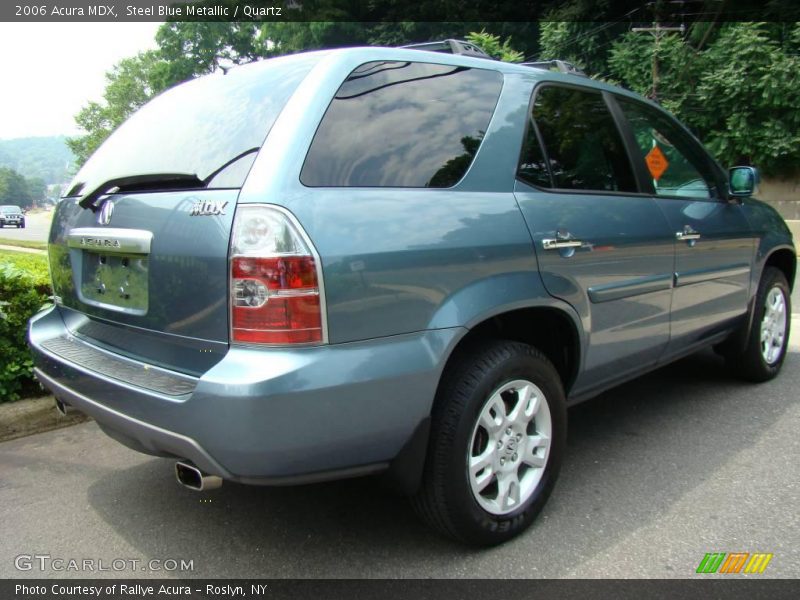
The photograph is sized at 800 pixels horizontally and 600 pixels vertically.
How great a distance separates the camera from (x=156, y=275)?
6.64 ft

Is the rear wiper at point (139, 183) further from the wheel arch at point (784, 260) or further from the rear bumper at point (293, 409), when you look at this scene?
the wheel arch at point (784, 260)

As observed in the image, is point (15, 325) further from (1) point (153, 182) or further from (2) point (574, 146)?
(2) point (574, 146)

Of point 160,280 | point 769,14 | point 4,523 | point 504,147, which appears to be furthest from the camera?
point 769,14

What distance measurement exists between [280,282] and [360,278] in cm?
23

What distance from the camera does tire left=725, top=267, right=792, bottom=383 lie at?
4.04 metres

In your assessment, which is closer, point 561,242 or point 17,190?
point 561,242

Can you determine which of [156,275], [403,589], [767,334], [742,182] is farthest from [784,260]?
[156,275]

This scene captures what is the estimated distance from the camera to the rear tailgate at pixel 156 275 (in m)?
1.87

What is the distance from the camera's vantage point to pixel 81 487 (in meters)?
2.91

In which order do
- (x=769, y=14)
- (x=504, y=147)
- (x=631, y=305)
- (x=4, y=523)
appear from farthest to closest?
1. (x=769, y=14)
2. (x=631, y=305)
3. (x=4, y=523)
4. (x=504, y=147)

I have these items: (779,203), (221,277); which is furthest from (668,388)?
(779,203)

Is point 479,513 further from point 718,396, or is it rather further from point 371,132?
point 718,396

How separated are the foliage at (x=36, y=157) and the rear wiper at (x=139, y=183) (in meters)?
135

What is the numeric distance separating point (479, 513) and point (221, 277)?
1205 mm
